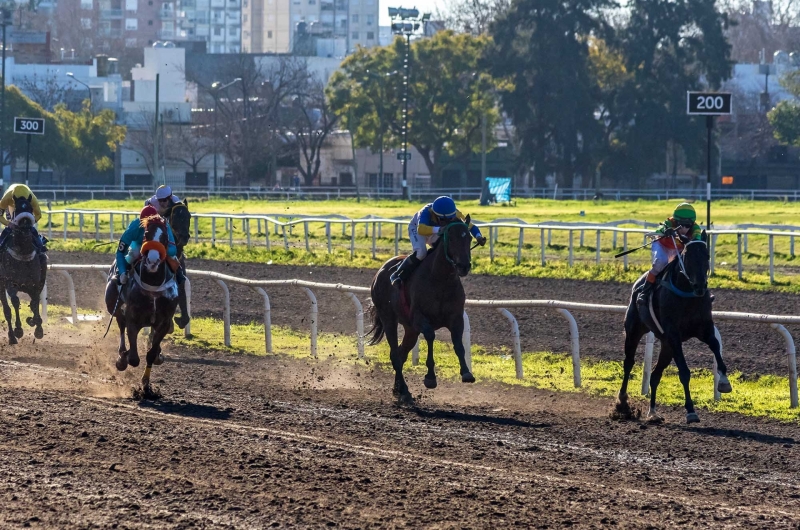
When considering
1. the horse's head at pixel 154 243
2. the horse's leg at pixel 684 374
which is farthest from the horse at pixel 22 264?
the horse's leg at pixel 684 374

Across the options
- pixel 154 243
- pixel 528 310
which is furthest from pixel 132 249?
pixel 528 310

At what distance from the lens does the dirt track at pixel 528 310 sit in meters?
12.9

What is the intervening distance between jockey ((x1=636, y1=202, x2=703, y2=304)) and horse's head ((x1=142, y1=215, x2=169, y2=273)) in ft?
12.8

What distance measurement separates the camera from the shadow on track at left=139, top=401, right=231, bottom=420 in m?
9.02

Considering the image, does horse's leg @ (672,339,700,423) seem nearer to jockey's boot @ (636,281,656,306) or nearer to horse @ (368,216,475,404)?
jockey's boot @ (636,281,656,306)

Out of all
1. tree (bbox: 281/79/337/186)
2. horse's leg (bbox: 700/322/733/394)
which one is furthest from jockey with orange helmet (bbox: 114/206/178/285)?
tree (bbox: 281/79/337/186)

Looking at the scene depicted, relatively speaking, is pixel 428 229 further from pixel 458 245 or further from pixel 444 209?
pixel 458 245

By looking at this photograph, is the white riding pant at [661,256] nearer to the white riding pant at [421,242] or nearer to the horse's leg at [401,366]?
the white riding pant at [421,242]

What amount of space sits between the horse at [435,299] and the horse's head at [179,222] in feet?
9.22

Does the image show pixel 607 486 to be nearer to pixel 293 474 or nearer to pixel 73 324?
pixel 293 474

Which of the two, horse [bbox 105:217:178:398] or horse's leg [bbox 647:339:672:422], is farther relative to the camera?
horse [bbox 105:217:178:398]

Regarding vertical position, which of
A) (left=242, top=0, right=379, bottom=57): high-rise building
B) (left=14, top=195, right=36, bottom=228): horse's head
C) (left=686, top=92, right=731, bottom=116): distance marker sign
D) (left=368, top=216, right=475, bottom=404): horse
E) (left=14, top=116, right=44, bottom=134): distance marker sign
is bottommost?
(left=368, top=216, right=475, bottom=404): horse

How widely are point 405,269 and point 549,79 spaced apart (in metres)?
45.6

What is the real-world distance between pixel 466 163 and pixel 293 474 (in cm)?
5669
